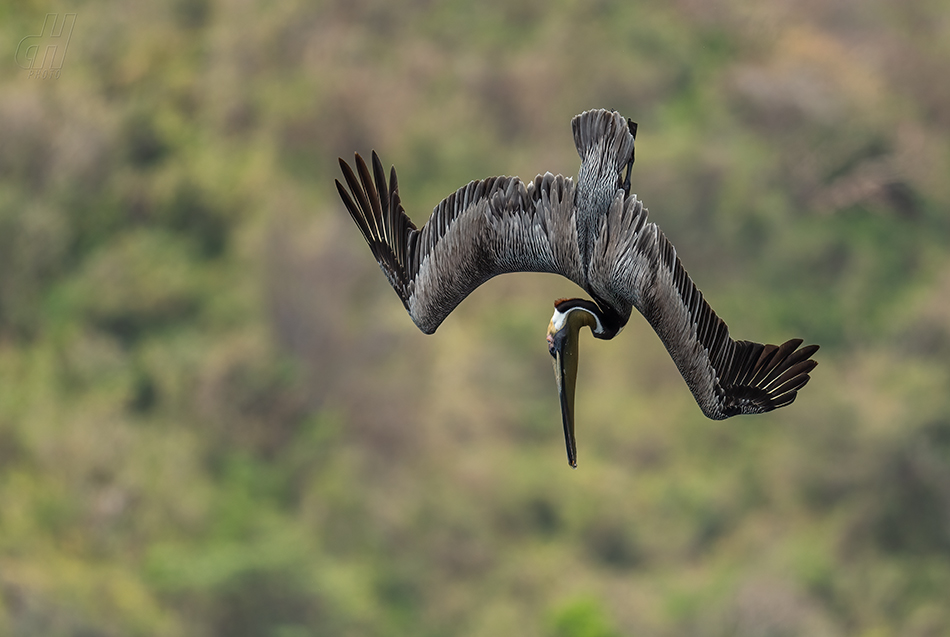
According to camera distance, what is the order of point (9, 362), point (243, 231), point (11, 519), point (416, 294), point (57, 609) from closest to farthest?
point (416, 294) < point (57, 609) < point (11, 519) < point (9, 362) < point (243, 231)

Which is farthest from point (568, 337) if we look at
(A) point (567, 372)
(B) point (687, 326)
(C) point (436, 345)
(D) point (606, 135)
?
(C) point (436, 345)

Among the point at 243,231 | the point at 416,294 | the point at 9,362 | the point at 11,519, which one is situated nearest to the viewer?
the point at 416,294

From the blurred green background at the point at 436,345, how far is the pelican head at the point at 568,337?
70.0 feet

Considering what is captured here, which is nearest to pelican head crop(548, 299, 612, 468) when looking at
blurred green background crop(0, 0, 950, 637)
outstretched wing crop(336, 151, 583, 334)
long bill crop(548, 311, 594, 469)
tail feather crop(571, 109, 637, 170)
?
long bill crop(548, 311, 594, 469)

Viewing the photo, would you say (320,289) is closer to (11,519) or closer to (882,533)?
(11,519)

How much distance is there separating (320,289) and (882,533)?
13406 millimetres


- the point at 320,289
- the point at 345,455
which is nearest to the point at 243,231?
the point at 320,289

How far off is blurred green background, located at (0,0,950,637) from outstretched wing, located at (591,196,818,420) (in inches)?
849

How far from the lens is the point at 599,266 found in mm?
7547

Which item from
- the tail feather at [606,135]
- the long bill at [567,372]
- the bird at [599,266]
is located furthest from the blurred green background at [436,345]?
the tail feather at [606,135]

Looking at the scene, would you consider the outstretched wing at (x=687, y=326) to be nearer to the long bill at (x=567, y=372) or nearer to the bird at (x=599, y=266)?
the bird at (x=599, y=266)

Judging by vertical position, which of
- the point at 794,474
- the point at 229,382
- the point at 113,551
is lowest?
the point at 113,551

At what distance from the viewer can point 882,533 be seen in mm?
32906

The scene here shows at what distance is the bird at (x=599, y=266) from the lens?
7453 mm
